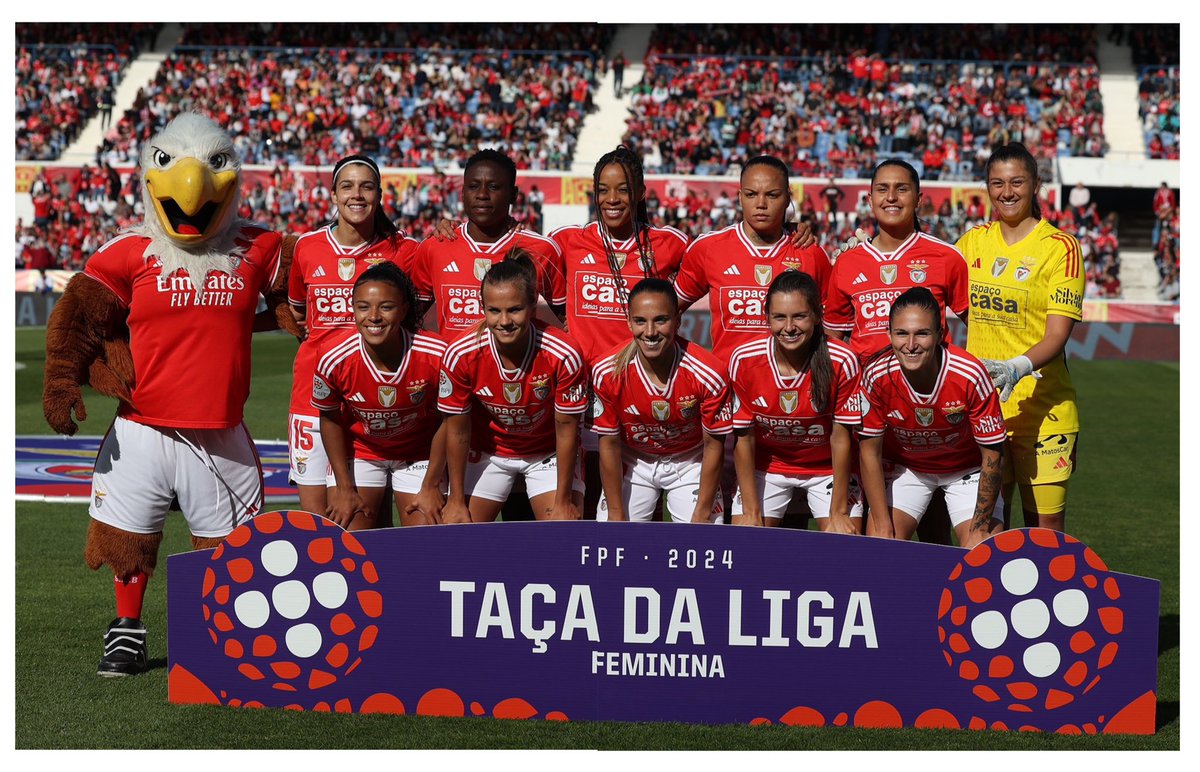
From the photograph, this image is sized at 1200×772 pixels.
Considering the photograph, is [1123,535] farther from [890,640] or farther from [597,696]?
[597,696]

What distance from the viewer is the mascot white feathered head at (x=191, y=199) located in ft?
17.2

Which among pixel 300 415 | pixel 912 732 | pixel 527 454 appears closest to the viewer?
pixel 912 732

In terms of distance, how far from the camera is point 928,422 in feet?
16.2

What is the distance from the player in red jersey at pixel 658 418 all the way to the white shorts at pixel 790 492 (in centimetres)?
22

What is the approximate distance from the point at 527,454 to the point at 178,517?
13.1 ft

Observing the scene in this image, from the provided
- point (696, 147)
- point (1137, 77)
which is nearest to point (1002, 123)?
point (1137, 77)

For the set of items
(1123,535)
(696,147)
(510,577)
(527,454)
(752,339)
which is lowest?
(1123,535)

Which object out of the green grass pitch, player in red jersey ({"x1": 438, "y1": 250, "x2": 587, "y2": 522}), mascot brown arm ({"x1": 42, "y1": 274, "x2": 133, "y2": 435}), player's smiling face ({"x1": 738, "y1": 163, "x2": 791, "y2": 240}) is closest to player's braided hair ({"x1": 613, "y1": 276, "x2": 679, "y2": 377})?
player in red jersey ({"x1": 438, "y1": 250, "x2": 587, "y2": 522})

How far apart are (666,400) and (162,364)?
6.38 ft

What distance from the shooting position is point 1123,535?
8367 mm

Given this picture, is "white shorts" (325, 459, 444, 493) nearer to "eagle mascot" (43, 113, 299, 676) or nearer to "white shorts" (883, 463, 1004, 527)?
"eagle mascot" (43, 113, 299, 676)

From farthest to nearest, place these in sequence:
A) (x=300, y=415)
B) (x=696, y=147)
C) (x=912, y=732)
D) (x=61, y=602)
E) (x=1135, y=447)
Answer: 1. (x=696, y=147)
2. (x=1135, y=447)
3. (x=61, y=602)
4. (x=300, y=415)
5. (x=912, y=732)

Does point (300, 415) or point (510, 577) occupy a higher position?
point (300, 415)

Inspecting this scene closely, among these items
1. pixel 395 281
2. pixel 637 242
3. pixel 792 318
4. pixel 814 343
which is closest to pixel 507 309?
pixel 395 281
